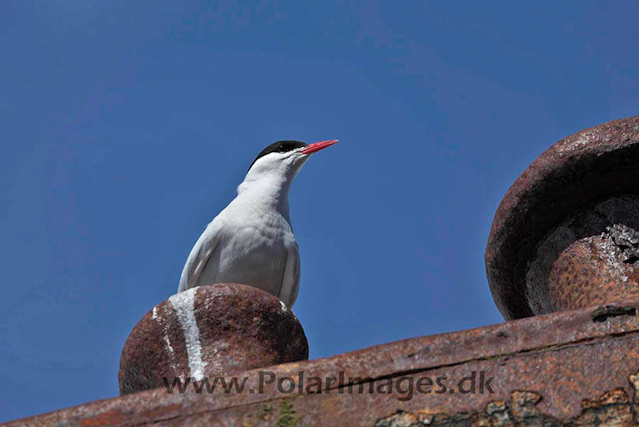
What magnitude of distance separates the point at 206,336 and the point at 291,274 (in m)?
3.15

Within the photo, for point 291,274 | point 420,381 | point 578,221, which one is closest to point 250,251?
point 291,274

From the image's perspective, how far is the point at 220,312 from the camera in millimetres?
3498

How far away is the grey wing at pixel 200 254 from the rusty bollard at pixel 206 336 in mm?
2979

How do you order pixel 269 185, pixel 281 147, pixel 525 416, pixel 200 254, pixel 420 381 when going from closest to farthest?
pixel 525 416 → pixel 420 381 → pixel 200 254 → pixel 269 185 → pixel 281 147

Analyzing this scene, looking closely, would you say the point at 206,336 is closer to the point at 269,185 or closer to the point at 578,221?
the point at 578,221

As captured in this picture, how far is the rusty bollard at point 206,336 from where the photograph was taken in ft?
11.1

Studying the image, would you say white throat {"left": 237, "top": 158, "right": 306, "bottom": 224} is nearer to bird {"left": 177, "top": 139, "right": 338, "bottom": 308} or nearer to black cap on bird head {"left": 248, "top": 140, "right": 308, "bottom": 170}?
bird {"left": 177, "top": 139, "right": 338, "bottom": 308}

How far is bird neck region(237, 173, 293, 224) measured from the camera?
6.95 m

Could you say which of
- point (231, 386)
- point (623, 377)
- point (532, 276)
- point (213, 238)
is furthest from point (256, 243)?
point (623, 377)

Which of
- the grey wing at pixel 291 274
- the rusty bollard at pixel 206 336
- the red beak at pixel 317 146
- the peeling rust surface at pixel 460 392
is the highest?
the red beak at pixel 317 146

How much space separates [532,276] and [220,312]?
5.25 ft

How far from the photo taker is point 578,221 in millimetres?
3797

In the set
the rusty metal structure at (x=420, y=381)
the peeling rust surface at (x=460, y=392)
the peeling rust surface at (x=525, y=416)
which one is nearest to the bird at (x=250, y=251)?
the rusty metal structure at (x=420, y=381)

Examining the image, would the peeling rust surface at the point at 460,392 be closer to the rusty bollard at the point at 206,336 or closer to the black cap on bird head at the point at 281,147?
the rusty bollard at the point at 206,336
